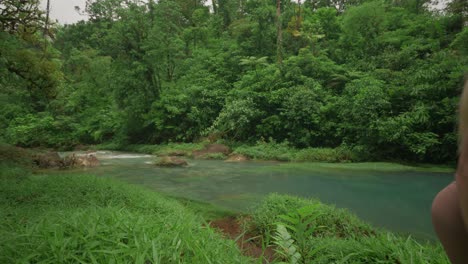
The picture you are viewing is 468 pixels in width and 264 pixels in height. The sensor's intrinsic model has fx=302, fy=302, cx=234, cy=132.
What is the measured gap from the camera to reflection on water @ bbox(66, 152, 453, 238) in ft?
21.5

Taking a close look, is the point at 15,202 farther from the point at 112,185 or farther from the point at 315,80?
the point at 315,80

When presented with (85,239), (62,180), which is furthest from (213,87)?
(85,239)

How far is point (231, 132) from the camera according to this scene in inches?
775

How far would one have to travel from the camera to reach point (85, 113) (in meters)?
26.6

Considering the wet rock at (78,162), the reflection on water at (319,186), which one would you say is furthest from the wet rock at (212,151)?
the wet rock at (78,162)

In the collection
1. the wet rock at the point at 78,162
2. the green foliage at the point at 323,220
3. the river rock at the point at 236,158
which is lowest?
the river rock at the point at 236,158

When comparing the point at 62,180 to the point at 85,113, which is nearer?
the point at 62,180

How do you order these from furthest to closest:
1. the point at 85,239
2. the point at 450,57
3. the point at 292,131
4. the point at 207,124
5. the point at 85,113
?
the point at 85,113 → the point at 207,124 → the point at 292,131 → the point at 450,57 → the point at 85,239

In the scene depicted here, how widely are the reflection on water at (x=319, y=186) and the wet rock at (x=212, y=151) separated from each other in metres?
3.70

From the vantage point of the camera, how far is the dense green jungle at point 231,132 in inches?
114

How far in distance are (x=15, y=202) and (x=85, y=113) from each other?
2363 centimetres

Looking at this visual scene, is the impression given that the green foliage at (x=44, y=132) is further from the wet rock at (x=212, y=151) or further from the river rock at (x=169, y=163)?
the river rock at (x=169, y=163)

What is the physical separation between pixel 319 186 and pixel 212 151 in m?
8.99

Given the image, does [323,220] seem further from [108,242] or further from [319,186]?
[319,186]
